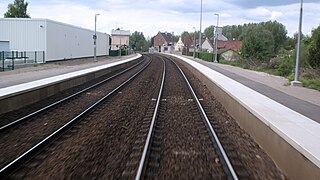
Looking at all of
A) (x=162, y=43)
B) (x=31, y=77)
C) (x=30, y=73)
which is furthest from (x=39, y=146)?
(x=162, y=43)

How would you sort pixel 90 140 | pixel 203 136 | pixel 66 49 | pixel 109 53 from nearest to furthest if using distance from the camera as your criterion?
1. pixel 90 140
2. pixel 203 136
3. pixel 66 49
4. pixel 109 53

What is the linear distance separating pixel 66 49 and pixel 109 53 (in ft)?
126

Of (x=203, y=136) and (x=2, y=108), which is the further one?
(x=2, y=108)

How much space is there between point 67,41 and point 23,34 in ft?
28.6

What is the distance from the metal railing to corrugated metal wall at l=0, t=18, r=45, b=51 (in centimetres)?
125

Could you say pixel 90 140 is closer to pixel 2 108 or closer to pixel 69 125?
Answer: pixel 69 125

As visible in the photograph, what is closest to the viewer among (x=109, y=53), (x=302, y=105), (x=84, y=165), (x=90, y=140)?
(x=84, y=165)

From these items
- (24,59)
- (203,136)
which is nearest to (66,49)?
(24,59)

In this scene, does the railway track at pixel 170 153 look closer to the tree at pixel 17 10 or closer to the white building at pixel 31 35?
the white building at pixel 31 35

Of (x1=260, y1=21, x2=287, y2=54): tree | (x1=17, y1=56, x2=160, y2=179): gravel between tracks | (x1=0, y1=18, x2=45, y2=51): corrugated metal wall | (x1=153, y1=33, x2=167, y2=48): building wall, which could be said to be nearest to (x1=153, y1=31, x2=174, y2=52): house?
(x1=153, y1=33, x2=167, y2=48): building wall

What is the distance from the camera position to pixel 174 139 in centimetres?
971

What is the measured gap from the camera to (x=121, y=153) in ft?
27.1

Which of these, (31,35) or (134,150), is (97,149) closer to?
(134,150)

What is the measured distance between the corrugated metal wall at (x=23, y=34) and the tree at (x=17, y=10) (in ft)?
157
